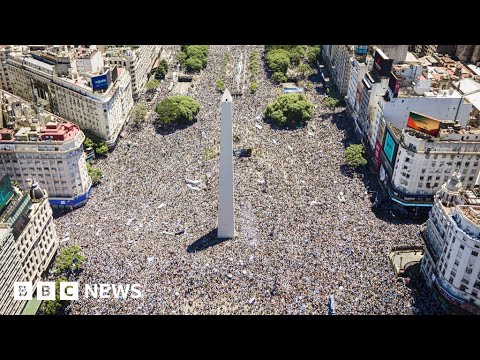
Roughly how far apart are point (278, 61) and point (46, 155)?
52065 millimetres

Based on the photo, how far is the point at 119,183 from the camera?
202 feet

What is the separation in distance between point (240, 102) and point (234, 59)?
21694 mm

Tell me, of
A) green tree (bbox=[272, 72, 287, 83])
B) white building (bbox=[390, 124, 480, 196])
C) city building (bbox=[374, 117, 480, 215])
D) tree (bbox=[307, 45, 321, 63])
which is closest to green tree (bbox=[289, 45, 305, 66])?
tree (bbox=[307, 45, 321, 63])

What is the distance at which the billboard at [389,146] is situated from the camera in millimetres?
58656

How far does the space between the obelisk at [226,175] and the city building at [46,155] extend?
17.3m

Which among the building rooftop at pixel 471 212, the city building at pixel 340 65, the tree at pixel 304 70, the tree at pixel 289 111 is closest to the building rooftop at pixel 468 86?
the city building at pixel 340 65

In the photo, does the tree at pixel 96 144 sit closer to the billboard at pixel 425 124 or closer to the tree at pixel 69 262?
the tree at pixel 69 262

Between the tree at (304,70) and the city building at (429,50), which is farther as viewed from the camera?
the tree at (304,70)

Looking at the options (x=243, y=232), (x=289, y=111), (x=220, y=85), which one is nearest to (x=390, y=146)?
(x=289, y=111)

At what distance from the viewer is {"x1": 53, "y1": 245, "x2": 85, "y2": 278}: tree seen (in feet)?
154

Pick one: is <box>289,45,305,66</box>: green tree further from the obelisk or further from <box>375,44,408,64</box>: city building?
the obelisk

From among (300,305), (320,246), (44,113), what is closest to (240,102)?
(44,113)

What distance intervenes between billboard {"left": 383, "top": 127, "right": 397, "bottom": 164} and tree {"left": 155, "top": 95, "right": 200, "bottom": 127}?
2996cm

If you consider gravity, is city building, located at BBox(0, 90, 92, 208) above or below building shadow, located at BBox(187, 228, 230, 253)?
above
